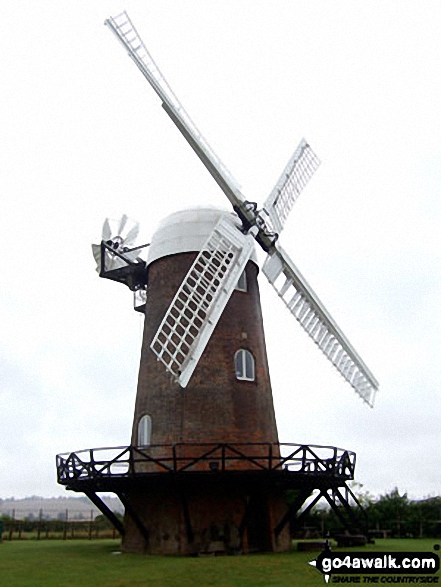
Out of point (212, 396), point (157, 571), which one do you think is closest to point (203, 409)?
point (212, 396)

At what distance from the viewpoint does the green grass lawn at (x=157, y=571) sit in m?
10.5

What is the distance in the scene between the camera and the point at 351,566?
35.2 ft

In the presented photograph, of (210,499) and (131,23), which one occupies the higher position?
(131,23)

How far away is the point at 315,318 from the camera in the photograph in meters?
18.3

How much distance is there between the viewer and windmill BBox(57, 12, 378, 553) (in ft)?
48.0

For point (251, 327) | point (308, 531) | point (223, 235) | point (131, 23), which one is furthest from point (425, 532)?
point (131, 23)

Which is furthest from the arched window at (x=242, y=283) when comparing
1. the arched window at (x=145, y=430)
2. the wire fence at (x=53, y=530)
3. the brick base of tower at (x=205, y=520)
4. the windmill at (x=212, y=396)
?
the wire fence at (x=53, y=530)

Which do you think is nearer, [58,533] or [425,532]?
[425,532]

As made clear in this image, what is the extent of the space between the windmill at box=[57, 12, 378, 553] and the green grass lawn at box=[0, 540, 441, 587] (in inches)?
40.3

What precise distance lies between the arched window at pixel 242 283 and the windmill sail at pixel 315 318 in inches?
24.4

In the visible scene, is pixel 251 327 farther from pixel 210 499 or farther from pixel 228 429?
pixel 210 499

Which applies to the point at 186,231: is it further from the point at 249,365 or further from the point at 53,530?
the point at 53,530

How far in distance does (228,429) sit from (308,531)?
897 cm

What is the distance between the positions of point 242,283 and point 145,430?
4615 millimetres
